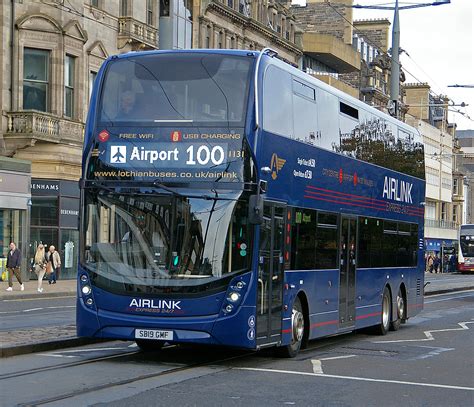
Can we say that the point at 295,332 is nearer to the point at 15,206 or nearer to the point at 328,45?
the point at 15,206

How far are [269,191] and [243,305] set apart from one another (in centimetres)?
163

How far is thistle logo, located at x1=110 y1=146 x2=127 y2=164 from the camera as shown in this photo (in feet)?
45.1

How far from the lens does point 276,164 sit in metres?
14.1

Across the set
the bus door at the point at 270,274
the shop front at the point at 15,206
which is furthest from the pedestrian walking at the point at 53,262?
the bus door at the point at 270,274

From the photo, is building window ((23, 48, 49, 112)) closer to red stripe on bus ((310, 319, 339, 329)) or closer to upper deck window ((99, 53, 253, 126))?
red stripe on bus ((310, 319, 339, 329))

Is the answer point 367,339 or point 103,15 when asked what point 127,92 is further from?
point 103,15

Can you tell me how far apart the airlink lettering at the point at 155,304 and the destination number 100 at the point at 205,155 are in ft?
5.88

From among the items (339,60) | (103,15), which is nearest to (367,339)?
(103,15)

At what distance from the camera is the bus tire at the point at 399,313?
70.2ft

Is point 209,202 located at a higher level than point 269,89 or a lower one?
lower

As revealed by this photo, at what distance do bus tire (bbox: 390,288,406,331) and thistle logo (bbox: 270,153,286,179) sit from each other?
25.8 feet

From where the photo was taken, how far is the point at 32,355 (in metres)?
13.9

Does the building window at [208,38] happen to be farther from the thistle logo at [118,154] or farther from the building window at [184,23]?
the thistle logo at [118,154]

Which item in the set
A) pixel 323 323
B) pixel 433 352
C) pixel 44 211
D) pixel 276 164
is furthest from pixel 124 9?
pixel 276 164
